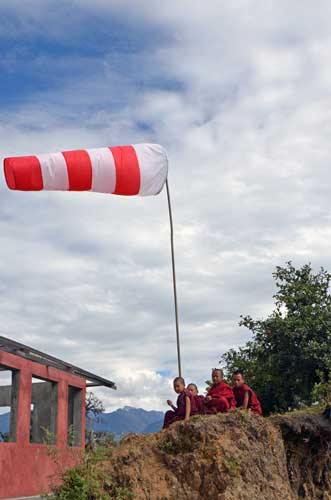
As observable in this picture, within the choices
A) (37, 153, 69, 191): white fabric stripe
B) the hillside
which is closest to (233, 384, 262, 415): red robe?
the hillside

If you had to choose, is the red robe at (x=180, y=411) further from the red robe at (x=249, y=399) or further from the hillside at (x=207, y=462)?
the red robe at (x=249, y=399)

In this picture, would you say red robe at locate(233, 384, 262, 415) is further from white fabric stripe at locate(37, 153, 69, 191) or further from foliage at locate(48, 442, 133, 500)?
white fabric stripe at locate(37, 153, 69, 191)

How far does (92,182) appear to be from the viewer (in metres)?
15.6

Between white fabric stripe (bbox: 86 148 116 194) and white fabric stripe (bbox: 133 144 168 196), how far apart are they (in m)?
0.76

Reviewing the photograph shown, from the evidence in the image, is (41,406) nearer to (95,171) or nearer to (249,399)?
(95,171)

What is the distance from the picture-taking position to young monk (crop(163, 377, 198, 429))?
9523 millimetres

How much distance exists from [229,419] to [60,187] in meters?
8.27

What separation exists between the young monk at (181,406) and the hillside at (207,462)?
1029mm

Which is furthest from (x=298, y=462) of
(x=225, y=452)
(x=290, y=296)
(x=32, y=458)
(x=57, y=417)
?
(x=290, y=296)

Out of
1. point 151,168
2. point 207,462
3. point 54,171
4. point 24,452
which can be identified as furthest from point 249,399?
point 24,452

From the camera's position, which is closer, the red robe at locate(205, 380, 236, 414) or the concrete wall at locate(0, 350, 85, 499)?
the red robe at locate(205, 380, 236, 414)

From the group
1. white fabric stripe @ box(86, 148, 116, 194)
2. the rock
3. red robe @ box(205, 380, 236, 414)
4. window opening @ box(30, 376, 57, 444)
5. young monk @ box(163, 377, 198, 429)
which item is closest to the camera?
the rock

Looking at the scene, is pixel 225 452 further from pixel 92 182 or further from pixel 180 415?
pixel 92 182

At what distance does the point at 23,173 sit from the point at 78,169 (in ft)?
3.83
